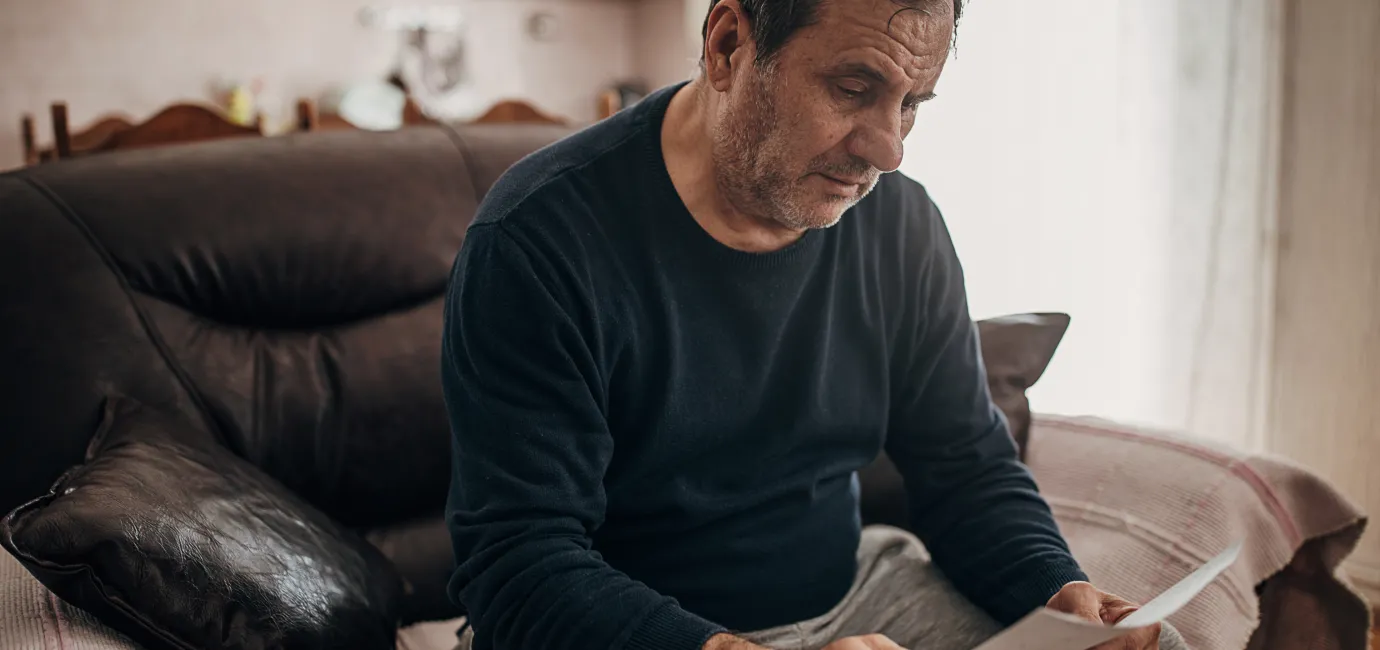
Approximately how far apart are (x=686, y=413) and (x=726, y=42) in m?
0.34

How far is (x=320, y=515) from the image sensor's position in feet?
3.87

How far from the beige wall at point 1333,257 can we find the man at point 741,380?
122 centimetres

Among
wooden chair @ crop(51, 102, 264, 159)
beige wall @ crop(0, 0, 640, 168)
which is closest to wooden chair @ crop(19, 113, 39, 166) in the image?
beige wall @ crop(0, 0, 640, 168)

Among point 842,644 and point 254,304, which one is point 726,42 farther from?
point 254,304

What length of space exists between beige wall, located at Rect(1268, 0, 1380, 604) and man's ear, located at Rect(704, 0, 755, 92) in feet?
4.99

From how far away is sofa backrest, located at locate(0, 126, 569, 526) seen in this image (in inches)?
45.2

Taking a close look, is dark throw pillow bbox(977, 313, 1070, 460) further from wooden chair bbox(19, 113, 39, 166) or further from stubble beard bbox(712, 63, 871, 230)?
wooden chair bbox(19, 113, 39, 166)

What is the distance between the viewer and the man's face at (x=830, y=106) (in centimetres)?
86

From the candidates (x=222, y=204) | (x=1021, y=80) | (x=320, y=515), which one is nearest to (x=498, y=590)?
(x=320, y=515)

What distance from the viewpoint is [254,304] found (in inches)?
52.1

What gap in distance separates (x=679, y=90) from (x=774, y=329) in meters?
0.26

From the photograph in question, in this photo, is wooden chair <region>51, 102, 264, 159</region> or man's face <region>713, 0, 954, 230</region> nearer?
man's face <region>713, 0, 954, 230</region>

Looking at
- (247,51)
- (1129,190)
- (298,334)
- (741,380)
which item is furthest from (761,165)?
(247,51)

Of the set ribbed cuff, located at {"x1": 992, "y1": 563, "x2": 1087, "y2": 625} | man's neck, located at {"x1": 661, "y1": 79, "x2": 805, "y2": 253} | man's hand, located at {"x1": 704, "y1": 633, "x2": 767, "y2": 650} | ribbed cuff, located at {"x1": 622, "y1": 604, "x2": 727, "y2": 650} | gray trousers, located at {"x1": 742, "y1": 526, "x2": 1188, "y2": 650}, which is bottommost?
gray trousers, located at {"x1": 742, "y1": 526, "x2": 1188, "y2": 650}
